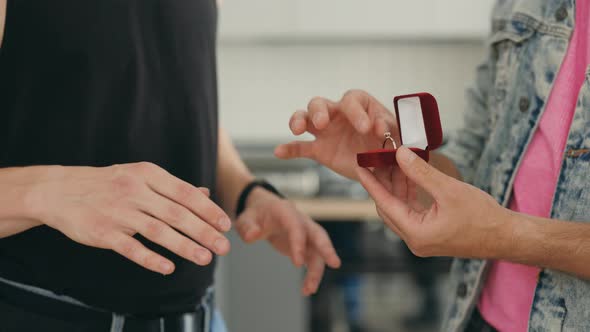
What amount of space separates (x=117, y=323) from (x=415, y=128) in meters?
0.43

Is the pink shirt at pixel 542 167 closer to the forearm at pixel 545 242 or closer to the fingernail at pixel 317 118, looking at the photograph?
the forearm at pixel 545 242

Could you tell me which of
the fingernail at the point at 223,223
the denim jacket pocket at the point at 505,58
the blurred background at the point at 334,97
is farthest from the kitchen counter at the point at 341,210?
the fingernail at the point at 223,223

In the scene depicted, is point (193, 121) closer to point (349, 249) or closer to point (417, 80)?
point (349, 249)

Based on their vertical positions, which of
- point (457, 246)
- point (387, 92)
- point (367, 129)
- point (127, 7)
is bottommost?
point (387, 92)

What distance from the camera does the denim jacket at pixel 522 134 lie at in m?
0.75

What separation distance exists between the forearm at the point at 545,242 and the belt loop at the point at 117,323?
17.6 inches

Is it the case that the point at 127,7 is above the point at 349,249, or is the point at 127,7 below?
above

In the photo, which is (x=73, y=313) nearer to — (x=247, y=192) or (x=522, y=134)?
(x=247, y=192)

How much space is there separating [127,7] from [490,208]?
486 mm

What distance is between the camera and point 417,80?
9.71ft

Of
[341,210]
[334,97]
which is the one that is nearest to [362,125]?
[341,210]

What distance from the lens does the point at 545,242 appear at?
0.68m

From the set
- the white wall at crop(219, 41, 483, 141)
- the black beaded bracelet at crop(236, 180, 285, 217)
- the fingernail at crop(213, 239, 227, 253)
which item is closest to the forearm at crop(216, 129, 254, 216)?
the black beaded bracelet at crop(236, 180, 285, 217)

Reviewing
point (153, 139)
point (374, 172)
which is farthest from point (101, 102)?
point (374, 172)
